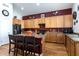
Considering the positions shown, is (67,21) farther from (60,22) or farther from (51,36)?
(51,36)

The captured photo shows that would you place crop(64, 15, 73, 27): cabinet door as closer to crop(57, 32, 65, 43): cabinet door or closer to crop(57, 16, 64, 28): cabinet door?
crop(57, 16, 64, 28): cabinet door

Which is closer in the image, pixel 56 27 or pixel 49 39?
pixel 56 27

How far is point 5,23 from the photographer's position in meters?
3.12

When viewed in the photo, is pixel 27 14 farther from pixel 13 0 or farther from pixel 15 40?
pixel 13 0

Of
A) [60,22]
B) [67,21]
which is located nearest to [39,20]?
[60,22]

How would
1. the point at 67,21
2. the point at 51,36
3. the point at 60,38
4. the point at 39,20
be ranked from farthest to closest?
the point at 51,36
the point at 60,38
the point at 67,21
the point at 39,20

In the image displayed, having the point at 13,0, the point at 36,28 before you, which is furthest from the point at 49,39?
the point at 13,0

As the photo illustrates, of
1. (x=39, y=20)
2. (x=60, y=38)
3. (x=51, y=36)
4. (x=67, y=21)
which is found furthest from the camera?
(x=51, y=36)

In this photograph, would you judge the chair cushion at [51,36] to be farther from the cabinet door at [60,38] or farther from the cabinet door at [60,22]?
the cabinet door at [60,22]

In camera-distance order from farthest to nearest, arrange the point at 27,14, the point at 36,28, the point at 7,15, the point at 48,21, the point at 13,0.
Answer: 1. the point at 48,21
2. the point at 7,15
3. the point at 36,28
4. the point at 27,14
5. the point at 13,0

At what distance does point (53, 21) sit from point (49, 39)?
91 centimetres

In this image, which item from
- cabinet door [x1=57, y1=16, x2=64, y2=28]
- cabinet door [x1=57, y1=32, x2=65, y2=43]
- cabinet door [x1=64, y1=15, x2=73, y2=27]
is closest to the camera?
cabinet door [x1=64, y1=15, x2=73, y2=27]

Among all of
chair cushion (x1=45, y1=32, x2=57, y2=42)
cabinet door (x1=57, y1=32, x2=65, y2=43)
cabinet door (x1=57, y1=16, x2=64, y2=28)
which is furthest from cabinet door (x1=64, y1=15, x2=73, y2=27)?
chair cushion (x1=45, y1=32, x2=57, y2=42)

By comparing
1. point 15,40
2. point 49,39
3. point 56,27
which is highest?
point 56,27
